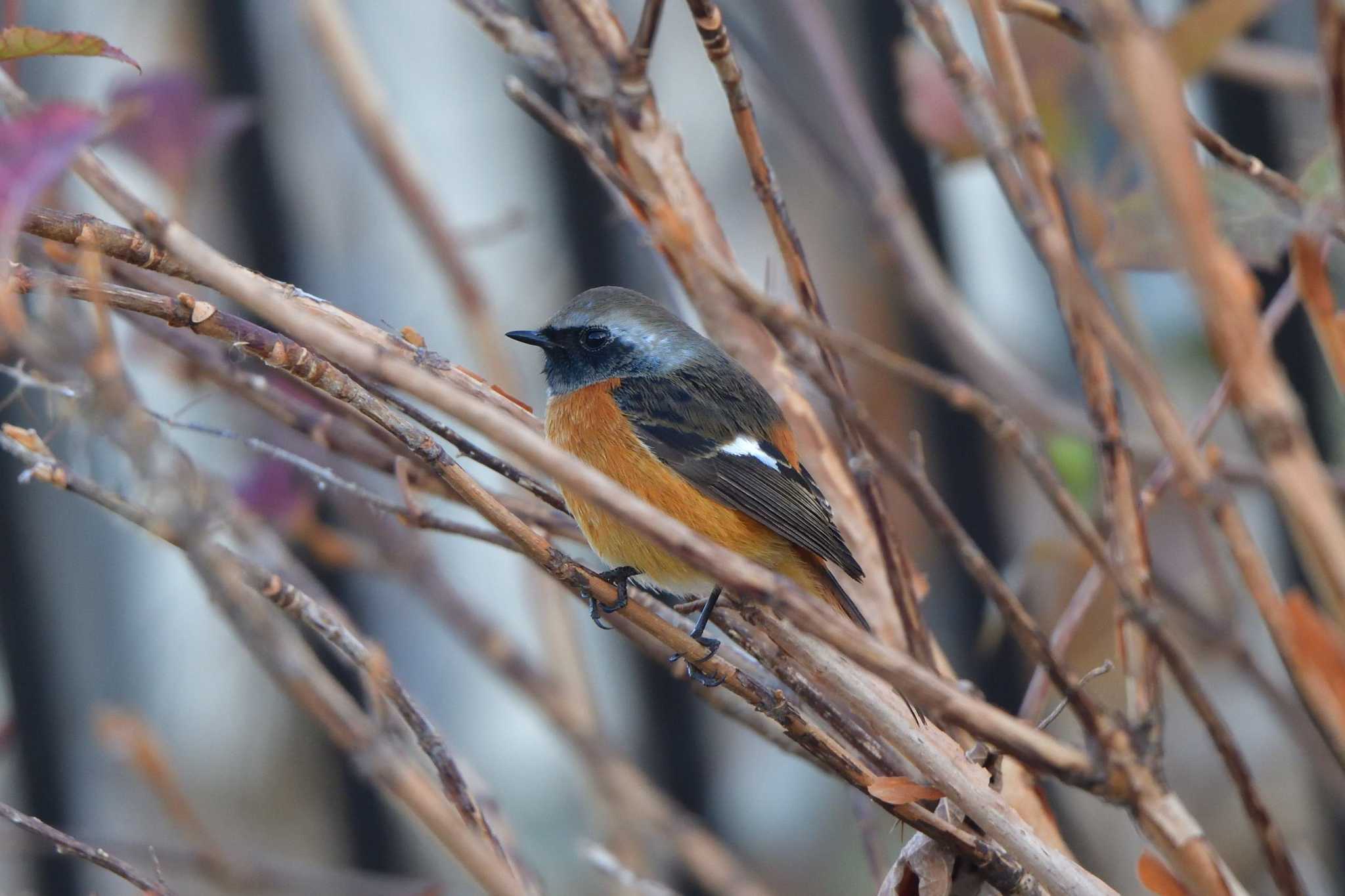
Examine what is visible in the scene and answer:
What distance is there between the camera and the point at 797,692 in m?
1.77

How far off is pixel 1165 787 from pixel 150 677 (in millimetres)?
4710

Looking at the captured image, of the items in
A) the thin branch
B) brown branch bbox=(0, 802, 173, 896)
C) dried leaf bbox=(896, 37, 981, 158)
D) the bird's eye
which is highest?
dried leaf bbox=(896, 37, 981, 158)

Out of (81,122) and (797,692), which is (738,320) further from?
(81,122)

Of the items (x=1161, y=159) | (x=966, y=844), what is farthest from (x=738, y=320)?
(x=1161, y=159)

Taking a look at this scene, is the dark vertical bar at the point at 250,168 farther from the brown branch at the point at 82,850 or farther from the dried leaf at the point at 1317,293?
the dried leaf at the point at 1317,293

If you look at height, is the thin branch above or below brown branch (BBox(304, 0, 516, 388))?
below

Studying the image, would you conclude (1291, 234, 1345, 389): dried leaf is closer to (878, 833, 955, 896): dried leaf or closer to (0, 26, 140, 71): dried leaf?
(878, 833, 955, 896): dried leaf

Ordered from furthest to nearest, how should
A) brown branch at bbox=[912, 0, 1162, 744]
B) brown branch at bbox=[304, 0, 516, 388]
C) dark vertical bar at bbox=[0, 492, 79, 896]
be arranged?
dark vertical bar at bbox=[0, 492, 79, 896] → brown branch at bbox=[304, 0, 516, 388] → brown branch at bbox=[912, 0, 1162, 744]

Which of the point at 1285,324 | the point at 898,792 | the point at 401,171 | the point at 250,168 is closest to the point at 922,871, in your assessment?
the point at 898,792

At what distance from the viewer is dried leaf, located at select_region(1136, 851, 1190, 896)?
145 cm

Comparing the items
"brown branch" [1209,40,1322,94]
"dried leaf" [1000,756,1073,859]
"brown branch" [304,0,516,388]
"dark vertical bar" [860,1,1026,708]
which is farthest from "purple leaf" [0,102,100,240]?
"dark vertical bar" [860,1,1026,708]

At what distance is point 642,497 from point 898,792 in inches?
52.8

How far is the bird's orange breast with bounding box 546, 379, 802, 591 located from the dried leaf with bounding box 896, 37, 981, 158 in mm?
887

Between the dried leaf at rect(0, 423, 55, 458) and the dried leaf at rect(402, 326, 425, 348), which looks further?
the dried leaf at rect(402, 326, 425, 348)
